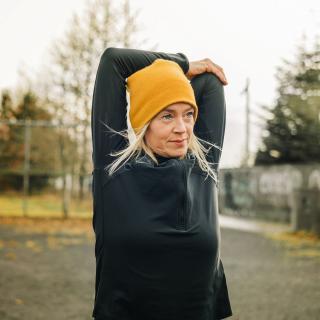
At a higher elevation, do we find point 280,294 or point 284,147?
point 284,147

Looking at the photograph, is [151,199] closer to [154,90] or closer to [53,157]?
[154,90]

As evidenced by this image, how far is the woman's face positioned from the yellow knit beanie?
1.1 inches

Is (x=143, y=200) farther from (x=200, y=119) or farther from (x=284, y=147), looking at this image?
(x=284, y=147)

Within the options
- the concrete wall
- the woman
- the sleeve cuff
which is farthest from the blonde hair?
the concrete wall

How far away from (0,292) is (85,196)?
10.6 metres

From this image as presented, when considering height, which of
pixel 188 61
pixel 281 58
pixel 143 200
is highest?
pixel 281 58

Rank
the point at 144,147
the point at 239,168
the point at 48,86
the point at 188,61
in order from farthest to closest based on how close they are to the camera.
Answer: the point at 239,168 → the point at 48,86 → the point at 188,61 → the point at 144,147

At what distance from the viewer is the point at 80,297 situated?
493cm

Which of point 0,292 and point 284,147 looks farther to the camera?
point 284,147

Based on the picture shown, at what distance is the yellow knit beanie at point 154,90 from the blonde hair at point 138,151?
3cm

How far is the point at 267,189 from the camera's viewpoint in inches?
638

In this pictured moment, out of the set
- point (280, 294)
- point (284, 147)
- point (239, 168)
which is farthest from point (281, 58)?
point (280, 294)

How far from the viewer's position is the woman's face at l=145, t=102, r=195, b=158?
145cm

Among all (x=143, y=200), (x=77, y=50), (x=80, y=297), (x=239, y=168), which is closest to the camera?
(x=143, y=200)
